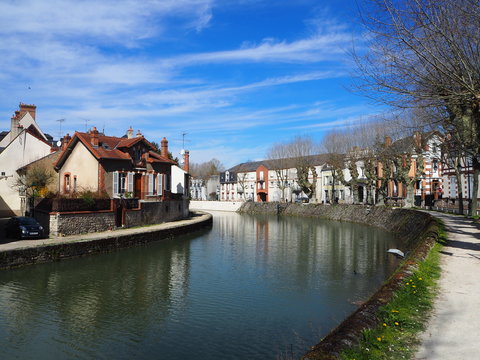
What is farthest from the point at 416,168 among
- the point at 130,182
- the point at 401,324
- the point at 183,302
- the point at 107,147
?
the point at 401,324

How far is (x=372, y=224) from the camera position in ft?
140

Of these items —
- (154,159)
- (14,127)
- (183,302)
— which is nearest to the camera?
(183,302)

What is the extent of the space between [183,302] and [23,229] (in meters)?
13.9

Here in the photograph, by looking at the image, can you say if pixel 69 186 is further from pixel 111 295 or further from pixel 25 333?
pixel 25 333

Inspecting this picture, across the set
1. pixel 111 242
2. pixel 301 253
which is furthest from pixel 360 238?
pixel 111 242

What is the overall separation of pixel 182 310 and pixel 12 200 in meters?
32.5

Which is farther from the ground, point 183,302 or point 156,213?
point 156,213

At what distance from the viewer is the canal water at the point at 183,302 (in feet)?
33.1

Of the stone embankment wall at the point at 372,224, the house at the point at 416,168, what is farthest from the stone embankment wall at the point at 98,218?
the house at the point at 416,168

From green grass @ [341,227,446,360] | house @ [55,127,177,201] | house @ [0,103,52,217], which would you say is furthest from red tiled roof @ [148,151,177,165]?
green grass @ [341,227,446,360]

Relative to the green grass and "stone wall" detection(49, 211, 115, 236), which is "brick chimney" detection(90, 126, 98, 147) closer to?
"stone wall" detection(49, 211, 115, 236)

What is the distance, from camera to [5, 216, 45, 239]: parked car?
74.8 ft

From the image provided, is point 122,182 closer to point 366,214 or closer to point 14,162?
point 14,162

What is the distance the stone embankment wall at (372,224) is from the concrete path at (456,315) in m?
0.97
